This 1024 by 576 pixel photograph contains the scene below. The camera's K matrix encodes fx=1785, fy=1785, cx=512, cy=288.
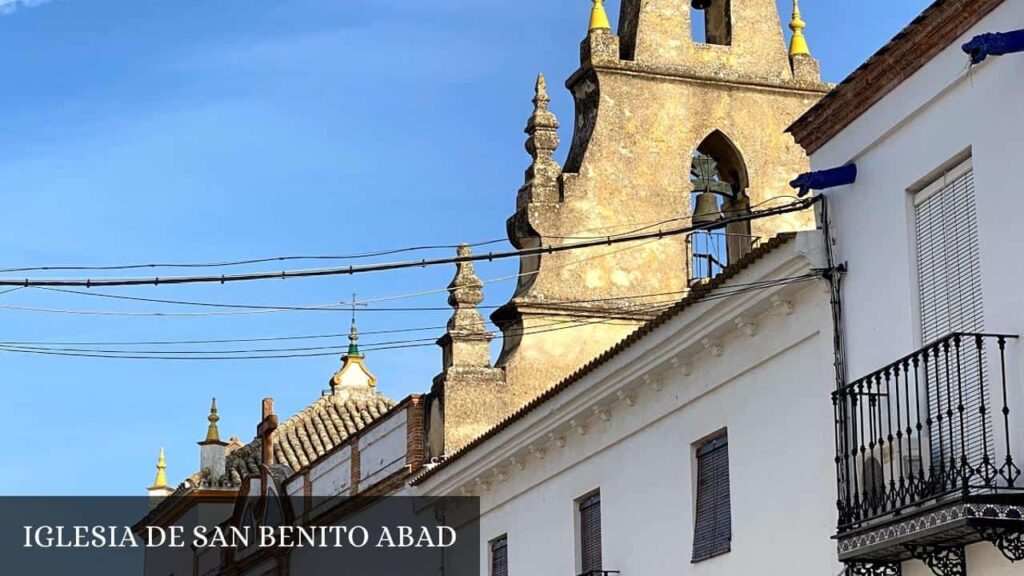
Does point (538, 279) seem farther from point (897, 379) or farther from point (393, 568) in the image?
point (897, 379)

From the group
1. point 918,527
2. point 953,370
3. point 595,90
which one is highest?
point 595,90

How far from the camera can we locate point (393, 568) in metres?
23.4

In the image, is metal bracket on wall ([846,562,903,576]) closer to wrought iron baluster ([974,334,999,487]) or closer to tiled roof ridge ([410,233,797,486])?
wrought iron baluster ([974,334,999,487])

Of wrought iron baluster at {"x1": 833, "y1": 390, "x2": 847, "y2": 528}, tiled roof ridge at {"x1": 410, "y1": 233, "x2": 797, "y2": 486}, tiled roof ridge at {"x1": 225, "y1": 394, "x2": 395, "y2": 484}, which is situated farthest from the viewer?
tiled roof ridge at {"x1": 225, "y1": 394, "x2": 395, "y2": 484}

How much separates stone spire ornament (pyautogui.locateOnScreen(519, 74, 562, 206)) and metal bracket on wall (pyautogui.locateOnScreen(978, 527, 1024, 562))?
12.1 m

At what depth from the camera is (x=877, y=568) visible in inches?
462

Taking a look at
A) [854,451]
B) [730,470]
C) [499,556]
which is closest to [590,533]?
[499,556]

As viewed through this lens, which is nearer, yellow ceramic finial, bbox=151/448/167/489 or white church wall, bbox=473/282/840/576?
white church wall, bbox=473/282/840/576

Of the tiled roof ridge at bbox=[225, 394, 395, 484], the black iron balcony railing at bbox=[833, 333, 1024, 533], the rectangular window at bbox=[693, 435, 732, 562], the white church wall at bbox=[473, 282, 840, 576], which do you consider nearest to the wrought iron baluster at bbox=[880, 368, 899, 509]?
the black iron balcony railing at bbox=[833, 333, 1024, 533]

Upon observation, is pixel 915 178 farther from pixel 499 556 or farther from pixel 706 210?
pixel 706 210

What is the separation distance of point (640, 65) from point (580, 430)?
21.2 ft

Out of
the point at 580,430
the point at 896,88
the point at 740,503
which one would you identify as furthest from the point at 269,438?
the point at 896,88

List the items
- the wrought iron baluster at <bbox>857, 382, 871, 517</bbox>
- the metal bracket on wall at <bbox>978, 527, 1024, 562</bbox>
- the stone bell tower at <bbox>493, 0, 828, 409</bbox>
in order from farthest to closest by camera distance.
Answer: the stone bell tower at <bbox>493, 0, 828, 409</bbox>
the wrought iron baluster at <bbox>857, 382, 871, 517</bbox>
the metal bracket on wall at <bbox>978, 527, 1024, 562</bbox>

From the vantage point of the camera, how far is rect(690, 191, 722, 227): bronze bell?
21875 millimetres
